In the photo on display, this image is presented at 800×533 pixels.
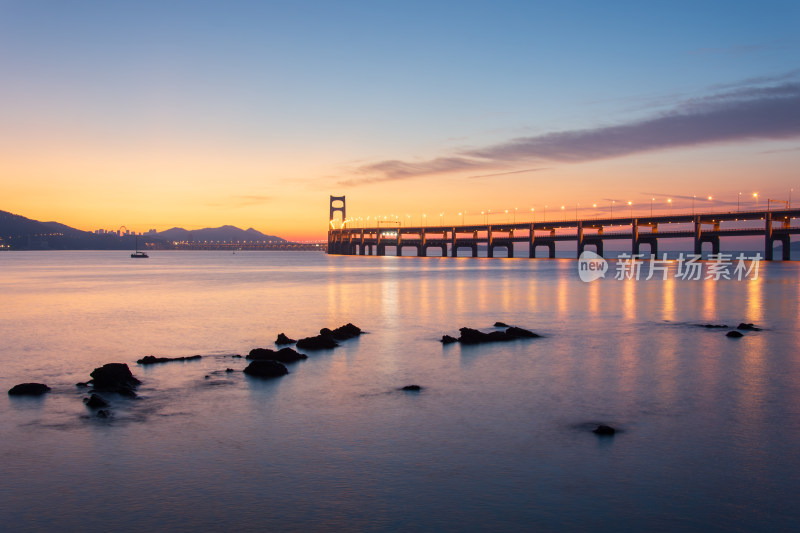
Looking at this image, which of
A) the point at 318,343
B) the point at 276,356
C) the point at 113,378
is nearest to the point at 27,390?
the point at 113,378

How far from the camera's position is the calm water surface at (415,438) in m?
6.59

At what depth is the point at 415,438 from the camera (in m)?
9.23

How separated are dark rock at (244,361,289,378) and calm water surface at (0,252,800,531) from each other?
10.0 inches

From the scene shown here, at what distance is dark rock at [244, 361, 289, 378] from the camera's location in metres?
13.7

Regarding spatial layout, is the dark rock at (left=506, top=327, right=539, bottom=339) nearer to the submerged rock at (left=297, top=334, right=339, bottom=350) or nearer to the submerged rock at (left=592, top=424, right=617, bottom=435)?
the submerged rock at (left=297, top=334, right=339, bottom=350)

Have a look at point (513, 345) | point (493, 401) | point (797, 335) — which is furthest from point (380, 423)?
point (797, 335)

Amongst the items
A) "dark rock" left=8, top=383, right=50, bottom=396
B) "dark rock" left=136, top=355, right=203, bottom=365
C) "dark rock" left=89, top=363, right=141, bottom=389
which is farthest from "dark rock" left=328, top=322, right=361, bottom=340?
"dark rock" left=8, top=383, right=50, bottom=396

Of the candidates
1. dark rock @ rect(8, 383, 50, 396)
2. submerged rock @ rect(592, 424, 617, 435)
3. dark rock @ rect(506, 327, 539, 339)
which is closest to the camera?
submerged rock @ rect(592, 424, 617, 435)

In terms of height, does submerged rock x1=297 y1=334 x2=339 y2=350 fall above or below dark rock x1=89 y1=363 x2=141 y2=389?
below

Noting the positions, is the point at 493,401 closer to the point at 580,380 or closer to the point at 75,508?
the point at 580,380

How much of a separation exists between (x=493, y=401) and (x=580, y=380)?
→ 3.09 metres

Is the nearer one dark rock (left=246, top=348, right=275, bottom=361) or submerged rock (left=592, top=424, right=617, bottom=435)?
submerged rock (left=592, top=424, right=617, bottom=435)

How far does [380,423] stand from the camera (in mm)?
10117

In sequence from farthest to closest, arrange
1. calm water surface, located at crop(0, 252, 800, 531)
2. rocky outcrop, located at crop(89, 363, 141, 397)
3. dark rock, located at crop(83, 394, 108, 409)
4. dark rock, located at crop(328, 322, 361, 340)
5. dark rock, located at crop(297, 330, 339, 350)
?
dark rock, located at crop(328, 322, 361, 340) → dark rock, located at crop(297, 330, 339, 350) → rocky outcrop, located at crop(89, 363, 141, 397) → dark rock, located at crop(83, 394, 108, 409) → calm water surface, located at crop(0, 252, 800, 531)
